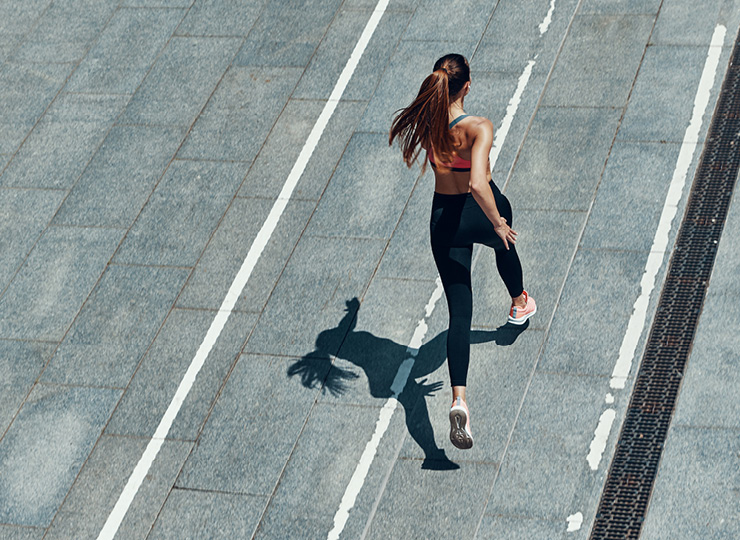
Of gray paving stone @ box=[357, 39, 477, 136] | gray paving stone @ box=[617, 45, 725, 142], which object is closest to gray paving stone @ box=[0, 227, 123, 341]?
gray paving stone @ box=[357, 39, 477, 136]

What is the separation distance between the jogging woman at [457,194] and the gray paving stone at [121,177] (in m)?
3.44

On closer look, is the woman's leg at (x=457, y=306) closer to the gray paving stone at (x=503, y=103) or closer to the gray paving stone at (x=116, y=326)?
the gray paving stone at (x=503, y=103)

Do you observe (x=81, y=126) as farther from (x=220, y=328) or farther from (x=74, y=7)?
(x=220, y=328)

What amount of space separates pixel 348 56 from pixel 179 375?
406 centimetres

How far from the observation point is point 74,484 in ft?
22.2

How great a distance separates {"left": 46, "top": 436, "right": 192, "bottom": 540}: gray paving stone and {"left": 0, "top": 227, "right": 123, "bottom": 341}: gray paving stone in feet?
4.34

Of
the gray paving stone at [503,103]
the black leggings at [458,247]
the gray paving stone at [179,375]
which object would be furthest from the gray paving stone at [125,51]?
the black leggings at [458,247]

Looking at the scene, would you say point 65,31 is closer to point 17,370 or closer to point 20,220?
point 20,220

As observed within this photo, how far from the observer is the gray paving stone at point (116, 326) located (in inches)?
293

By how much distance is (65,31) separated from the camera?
10852 mm

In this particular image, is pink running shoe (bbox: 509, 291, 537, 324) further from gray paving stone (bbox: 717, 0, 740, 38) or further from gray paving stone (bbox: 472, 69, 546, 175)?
gray paving stone (bbox: 717, 0, 740, 38)

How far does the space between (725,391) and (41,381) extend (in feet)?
16.3

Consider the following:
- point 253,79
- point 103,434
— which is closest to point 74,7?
point 253,79

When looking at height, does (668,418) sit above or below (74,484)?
below
